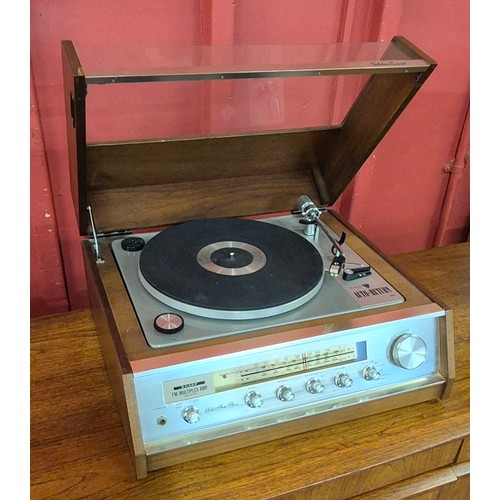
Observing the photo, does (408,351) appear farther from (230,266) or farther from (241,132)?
(241,132)

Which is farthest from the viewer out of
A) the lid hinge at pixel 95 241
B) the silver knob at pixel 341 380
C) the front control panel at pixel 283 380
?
the lid hinge at pixel 95 241

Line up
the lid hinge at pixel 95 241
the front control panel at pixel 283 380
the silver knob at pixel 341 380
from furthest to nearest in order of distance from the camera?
the lid hinge at pixel 95 241 → the silver knob at pixel 341 380 → the front control panel at pixel 283 380

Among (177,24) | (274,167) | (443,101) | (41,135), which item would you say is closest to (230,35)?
(177,24)

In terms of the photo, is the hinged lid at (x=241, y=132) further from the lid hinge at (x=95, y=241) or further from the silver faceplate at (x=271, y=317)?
the silver faceplate at (x=271, y=317)

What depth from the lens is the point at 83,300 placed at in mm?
1682

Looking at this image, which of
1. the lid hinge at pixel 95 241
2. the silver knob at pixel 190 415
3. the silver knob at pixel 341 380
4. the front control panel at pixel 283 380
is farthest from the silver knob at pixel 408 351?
the lid hinge at pixel 95 241

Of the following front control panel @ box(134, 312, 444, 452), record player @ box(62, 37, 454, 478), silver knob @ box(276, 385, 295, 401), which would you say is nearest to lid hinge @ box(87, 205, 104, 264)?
record player @ box(62, 37, 454, 478)

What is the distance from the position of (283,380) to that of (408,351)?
276mm

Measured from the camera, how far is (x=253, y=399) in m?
1.02

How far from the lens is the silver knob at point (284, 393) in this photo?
1035 millimetres

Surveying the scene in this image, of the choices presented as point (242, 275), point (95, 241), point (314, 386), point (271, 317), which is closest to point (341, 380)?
point (314, 386)

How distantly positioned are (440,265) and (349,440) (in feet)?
2.96

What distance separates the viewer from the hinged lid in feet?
3.58

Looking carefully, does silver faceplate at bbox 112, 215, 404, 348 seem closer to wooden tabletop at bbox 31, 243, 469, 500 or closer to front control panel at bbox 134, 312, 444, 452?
front control panel at bbox 134, 312, 444, 452
